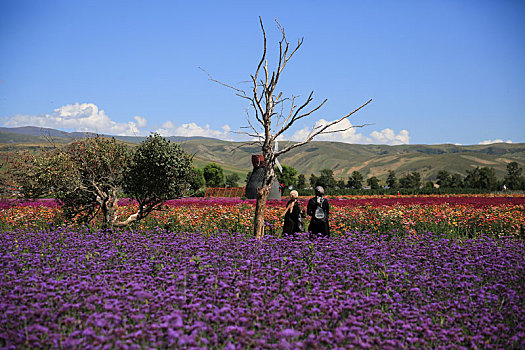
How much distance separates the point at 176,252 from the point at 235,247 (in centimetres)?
110

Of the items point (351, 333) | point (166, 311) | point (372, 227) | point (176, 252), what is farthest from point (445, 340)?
point (372, 227)

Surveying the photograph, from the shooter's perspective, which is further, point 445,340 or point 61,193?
point 61,193

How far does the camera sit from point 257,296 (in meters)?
5.26

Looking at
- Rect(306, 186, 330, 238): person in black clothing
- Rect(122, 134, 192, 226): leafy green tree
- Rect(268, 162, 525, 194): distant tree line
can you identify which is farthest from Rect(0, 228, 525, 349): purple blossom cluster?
Rect(268, 162, 525, 194): distant tree line

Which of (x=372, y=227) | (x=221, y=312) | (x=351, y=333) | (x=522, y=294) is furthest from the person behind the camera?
(x=372, y=227)

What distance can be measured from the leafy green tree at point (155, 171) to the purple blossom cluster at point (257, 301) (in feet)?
17.9

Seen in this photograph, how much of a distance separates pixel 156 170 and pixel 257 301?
31.5ft

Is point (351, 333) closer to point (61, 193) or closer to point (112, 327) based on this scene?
point (112, 327)

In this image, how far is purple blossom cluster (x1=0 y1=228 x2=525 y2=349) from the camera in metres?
4.39

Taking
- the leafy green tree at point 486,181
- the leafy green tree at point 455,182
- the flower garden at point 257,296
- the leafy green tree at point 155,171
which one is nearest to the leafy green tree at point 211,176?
the leafy green tree at point 455,182

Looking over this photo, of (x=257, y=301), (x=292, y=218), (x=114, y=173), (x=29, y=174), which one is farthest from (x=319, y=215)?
(x=29, y=174)

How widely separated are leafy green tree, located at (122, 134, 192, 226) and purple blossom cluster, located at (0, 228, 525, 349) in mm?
5453

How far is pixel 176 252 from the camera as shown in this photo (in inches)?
314

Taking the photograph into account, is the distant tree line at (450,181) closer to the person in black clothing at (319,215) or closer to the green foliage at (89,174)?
the green foliage at (89,174)
